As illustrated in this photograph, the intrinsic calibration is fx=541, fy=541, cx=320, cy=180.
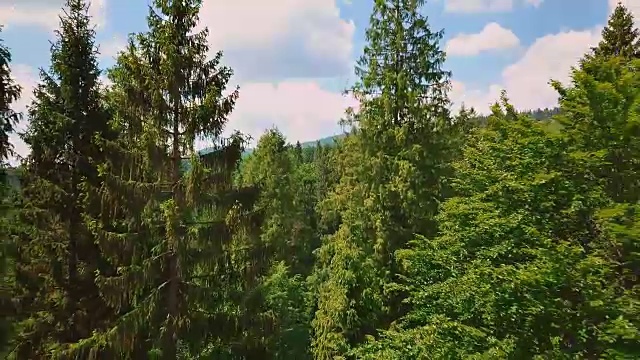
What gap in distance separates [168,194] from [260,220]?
2.17m

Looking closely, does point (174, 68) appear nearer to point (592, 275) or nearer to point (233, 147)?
point (233, 147)

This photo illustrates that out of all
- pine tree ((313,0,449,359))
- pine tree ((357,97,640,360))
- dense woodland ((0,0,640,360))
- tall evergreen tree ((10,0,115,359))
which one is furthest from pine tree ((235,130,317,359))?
pine tree ((357,97,640,360))

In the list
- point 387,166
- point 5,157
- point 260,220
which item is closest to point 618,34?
point 387,166

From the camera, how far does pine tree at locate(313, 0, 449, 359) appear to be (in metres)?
16.2

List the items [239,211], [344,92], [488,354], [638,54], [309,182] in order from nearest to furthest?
[488,354] < [239,211] < [344,92] < [638,54] < [309,182]

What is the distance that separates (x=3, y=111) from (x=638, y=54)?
2152 cm

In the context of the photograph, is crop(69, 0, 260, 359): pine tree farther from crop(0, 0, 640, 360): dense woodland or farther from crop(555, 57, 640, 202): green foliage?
crop(555, 57, 640, 202): green foliage

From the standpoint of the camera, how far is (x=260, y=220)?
12664mm

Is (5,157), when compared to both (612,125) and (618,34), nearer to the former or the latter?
(612,125)

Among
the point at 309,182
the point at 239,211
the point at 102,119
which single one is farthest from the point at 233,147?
the point at 309,182

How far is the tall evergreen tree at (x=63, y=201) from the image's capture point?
1357cm

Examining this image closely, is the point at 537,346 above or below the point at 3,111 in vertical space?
below

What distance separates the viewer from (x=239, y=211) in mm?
12383

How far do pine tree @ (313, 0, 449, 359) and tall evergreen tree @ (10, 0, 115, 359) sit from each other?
277 inches
